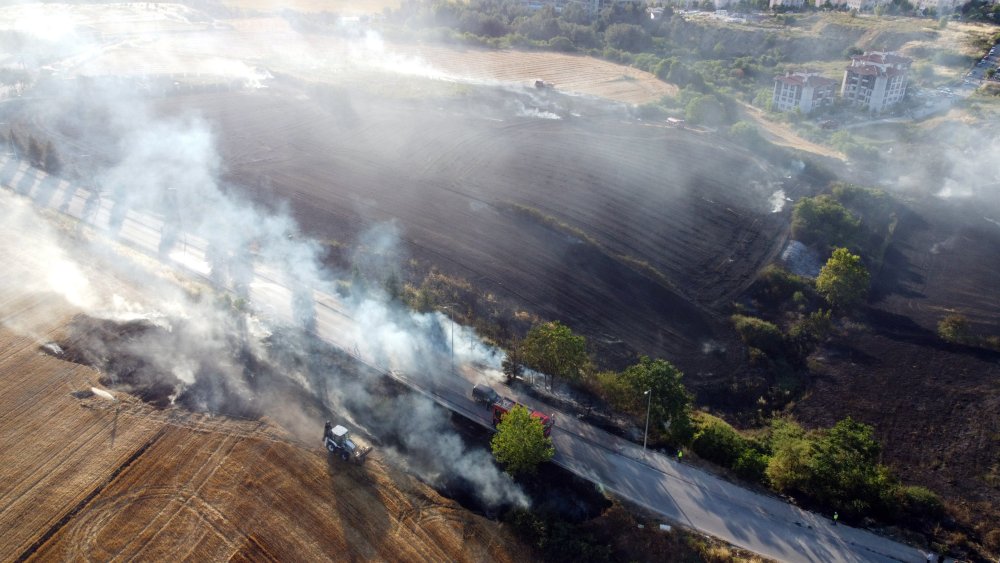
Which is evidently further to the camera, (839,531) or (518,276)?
(518,276)

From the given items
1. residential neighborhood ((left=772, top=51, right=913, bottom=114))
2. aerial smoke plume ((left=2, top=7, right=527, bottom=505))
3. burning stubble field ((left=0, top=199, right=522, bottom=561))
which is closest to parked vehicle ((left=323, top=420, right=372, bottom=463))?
burning stubble field ((left=0, top=199, right=522, bottom=561))

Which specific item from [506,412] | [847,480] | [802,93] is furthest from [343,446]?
[802,93]

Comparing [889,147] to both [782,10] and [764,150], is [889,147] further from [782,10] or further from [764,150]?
[782,10]

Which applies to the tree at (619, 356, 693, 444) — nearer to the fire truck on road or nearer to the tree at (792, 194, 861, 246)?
the fire truck on road

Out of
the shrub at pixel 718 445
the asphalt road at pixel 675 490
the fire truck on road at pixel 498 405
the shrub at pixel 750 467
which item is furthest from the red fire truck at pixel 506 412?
the shrub at pixel 750 467

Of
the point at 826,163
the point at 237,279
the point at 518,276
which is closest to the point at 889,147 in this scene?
the point at 826,163
